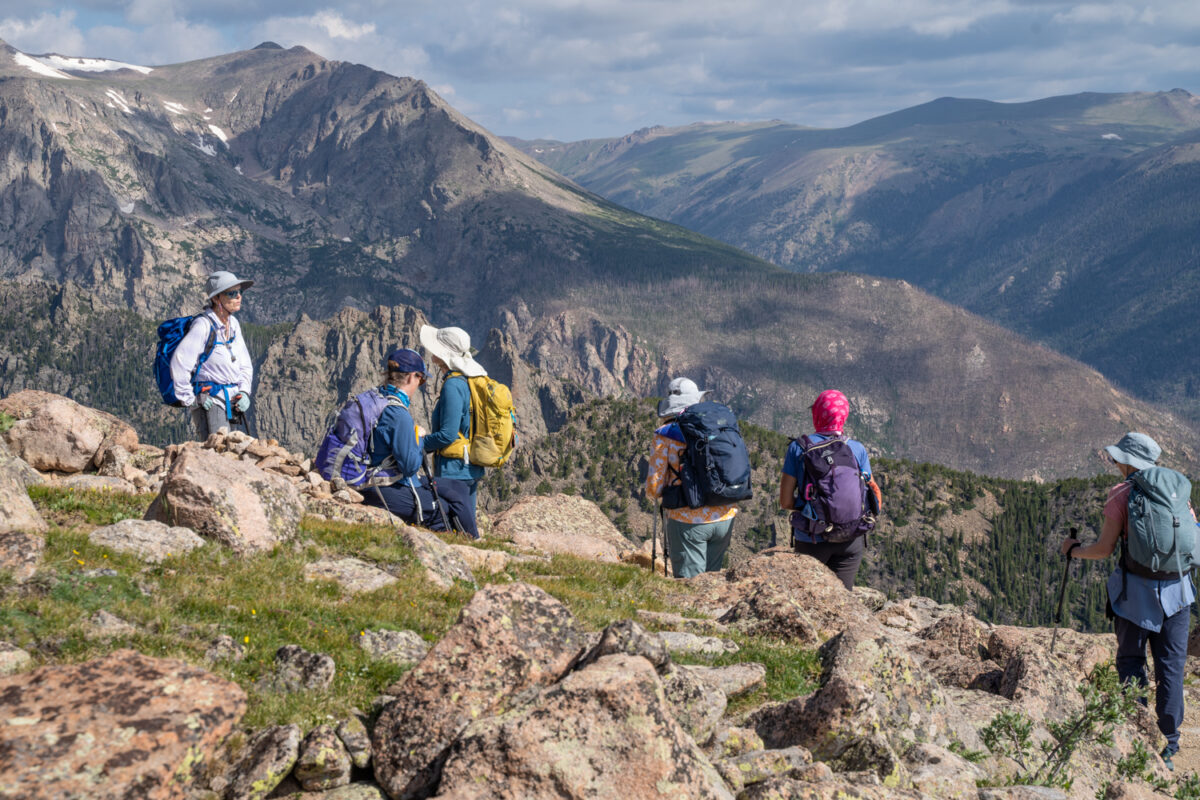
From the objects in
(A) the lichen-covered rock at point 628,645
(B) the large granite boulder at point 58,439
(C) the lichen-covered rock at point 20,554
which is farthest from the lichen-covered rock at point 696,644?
(B) the large granite boulder at point 58,439

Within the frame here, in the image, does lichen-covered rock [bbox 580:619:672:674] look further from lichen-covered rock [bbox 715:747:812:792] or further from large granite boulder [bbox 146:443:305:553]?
large granite boulder [bbox 146:443:305:553]

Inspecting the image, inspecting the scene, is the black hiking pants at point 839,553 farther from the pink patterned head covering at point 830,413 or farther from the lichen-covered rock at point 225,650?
the lichen-covered rock at point 225,650

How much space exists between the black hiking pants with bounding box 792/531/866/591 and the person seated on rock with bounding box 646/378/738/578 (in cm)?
164

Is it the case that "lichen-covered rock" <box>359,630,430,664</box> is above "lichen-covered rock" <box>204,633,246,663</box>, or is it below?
below

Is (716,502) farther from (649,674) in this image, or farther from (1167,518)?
(649,674)

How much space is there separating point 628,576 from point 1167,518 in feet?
32.8

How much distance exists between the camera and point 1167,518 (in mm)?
14156

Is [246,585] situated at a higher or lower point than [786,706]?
higher

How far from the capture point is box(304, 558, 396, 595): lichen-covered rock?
12.7 metres

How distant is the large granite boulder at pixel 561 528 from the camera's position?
23.6 m

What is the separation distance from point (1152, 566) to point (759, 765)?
9466mm

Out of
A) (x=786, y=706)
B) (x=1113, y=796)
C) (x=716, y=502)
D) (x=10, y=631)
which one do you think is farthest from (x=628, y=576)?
(x=10, y=631)

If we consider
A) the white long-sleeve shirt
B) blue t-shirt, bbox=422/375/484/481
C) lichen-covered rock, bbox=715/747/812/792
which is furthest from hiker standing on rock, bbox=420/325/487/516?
lichen-covered rock, bbox=715/747/812/792

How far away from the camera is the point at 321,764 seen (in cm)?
754
